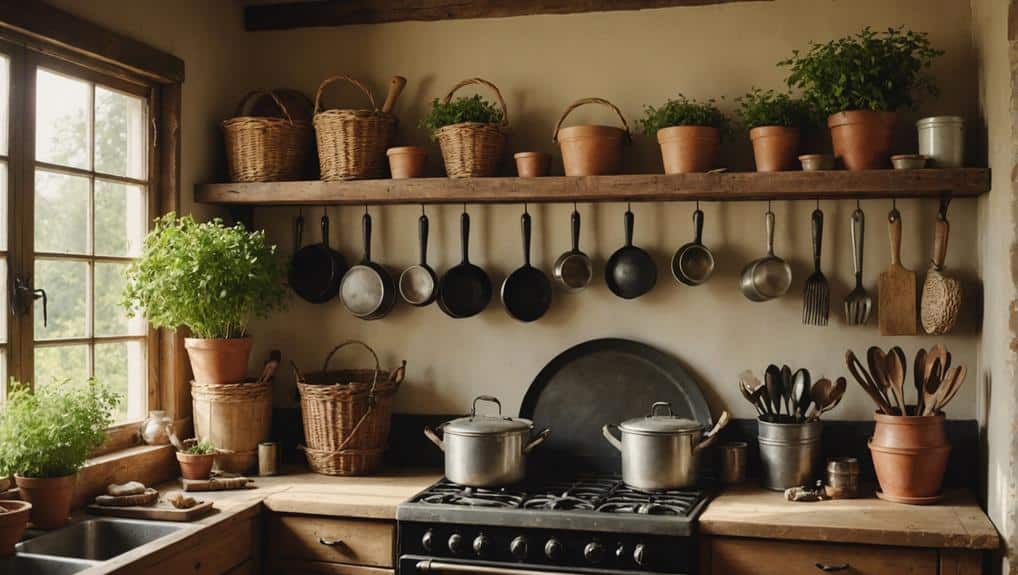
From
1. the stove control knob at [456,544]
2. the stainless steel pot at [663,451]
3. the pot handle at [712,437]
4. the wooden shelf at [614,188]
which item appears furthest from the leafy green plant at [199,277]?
the pot handle at [712,437]

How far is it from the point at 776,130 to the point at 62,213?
2258 mm

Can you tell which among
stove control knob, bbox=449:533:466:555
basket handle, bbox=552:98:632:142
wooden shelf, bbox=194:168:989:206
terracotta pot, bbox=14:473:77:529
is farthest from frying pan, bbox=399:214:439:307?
terracotta pot, bbox=14:473:77:529

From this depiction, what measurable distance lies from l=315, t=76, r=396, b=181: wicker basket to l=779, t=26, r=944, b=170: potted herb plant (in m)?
1.45

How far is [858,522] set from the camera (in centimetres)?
281

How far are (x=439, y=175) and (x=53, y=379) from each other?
154 cm

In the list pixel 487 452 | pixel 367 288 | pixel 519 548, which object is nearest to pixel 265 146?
pixel 367 288

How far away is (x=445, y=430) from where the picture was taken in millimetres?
3291

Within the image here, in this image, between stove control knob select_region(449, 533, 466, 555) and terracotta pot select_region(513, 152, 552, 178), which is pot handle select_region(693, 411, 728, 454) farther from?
terracotta pot select_region(513, 152, 552, 178)

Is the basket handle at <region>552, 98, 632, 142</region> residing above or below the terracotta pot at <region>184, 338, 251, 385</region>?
above

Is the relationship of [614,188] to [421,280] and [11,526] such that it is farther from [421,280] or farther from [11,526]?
[11,526]

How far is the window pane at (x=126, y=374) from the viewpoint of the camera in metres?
3.25

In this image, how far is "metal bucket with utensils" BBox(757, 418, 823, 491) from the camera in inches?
126

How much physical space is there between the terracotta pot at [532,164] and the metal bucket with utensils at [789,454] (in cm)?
114

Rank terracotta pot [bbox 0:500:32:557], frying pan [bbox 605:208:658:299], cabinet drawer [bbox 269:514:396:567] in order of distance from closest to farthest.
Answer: terracotta pot [bbox 0:500:32:557], cabinet drawer [bbox 269:514:396:567], frying pan [bbox 605:208:658:299]
